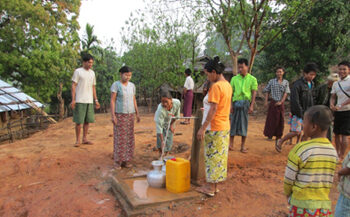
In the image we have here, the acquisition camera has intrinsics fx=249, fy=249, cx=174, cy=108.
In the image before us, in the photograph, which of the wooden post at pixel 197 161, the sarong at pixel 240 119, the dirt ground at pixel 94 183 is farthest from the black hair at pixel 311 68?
the wooden post at pixel 197 161

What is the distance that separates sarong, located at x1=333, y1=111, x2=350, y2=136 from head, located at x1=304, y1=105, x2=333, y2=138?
2982 millimetres

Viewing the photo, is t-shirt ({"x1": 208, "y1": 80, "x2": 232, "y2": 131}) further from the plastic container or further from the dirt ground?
the dirt ground

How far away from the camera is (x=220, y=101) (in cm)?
296

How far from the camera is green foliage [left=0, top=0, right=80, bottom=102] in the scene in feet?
42.7

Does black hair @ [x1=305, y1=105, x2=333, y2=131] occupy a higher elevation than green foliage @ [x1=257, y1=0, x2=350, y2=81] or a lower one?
lower

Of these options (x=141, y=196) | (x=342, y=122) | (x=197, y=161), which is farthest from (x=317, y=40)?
(x=141, y=196)

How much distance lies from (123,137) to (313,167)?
2998 millimetres

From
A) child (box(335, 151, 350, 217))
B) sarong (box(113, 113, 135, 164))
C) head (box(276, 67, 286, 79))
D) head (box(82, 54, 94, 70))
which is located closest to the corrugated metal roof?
head (box(82, 54, 94, 70))

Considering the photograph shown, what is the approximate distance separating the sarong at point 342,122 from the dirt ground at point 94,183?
3.40ft

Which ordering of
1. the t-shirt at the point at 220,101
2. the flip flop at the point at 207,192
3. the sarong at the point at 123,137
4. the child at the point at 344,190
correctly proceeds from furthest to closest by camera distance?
1. the sarong at the point at 123,137
2. the flip flop at the point at 207,192
3. the t-shirt at the point at 220,101
4. the child at the point at 344,190

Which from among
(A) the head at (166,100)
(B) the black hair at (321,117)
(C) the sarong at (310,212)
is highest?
(A) the head at (166,100)

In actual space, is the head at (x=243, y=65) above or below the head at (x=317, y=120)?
above

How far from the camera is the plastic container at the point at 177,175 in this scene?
314cm

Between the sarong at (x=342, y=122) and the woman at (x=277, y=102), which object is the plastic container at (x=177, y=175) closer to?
the sarong at (x=342, y=122)
